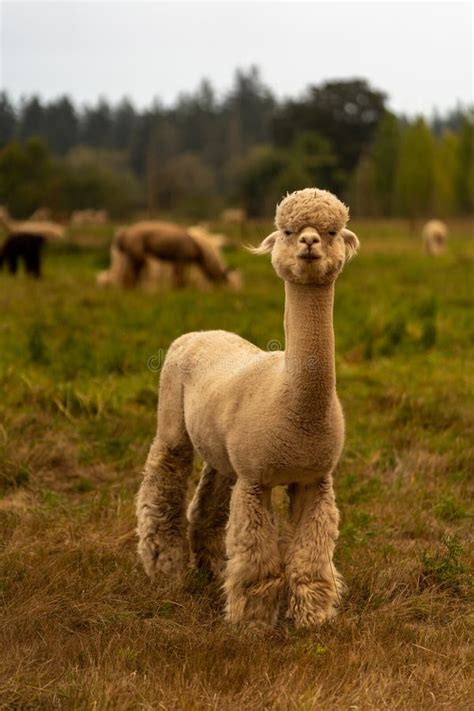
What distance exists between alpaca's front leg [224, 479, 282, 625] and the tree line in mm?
9738

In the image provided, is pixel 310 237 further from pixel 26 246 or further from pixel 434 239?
pixel 434 239

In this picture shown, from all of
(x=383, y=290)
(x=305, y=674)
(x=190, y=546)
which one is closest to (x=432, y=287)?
(x=383, y=290)

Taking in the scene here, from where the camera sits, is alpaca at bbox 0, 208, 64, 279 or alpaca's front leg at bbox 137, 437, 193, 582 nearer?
alpaca's front leg at bbox 137, 437, 193, 582

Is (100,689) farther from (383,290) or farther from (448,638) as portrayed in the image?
(383,290)

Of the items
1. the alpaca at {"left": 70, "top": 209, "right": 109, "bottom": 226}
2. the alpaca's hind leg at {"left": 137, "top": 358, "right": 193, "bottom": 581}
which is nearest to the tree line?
the alpaca at {"left": 70, "top": 209, "right": 109, "bottom": 226}

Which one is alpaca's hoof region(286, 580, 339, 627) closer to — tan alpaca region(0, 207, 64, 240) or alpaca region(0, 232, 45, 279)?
alpaca region(0, 232, 45, 279)

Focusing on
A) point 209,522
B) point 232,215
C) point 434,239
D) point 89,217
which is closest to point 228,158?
point 232,215

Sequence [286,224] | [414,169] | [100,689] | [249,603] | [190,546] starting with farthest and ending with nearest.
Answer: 1. [414,169]
2. [190,546]
3. [249,603]
4. [286,224]
5. [100,689]

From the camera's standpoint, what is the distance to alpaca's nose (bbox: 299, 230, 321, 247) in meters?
4.16

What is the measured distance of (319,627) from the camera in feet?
15.0

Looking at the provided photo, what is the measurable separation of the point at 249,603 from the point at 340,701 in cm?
83

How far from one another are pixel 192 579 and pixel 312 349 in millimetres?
1666

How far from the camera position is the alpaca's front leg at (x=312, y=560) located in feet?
15.1

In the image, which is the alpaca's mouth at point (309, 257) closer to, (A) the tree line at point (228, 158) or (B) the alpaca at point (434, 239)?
(A) the tree line at point (228, 158)
